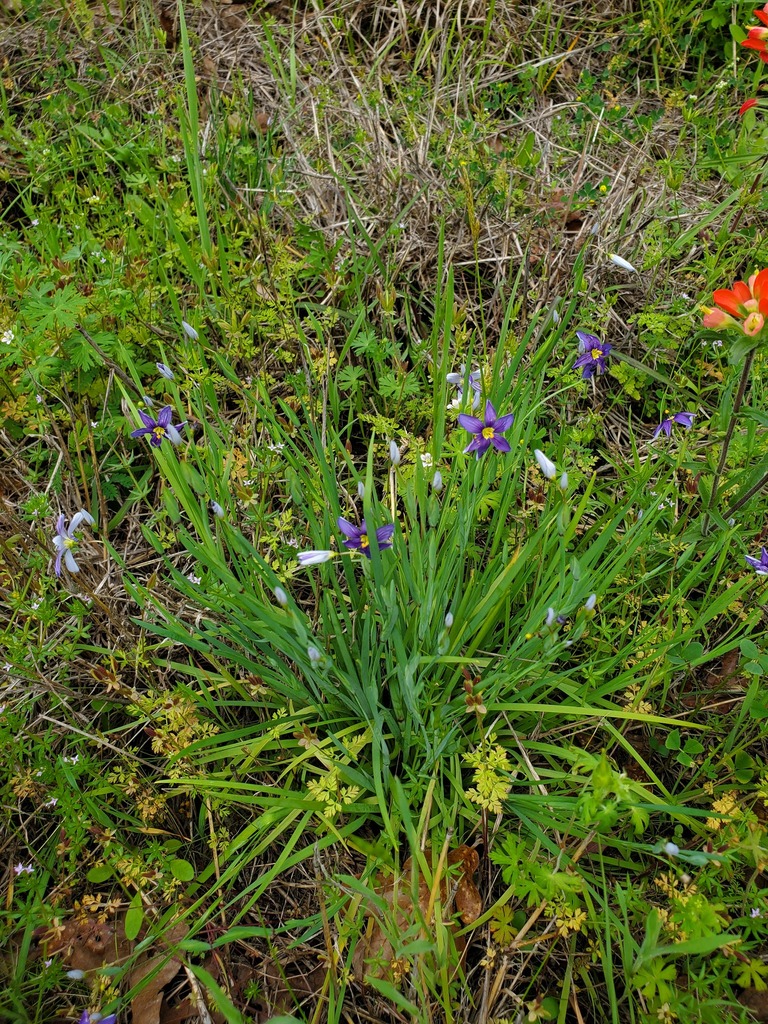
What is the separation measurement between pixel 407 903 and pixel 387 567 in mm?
874

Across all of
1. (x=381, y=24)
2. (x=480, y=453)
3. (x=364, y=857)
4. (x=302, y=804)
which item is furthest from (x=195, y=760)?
(x=381, y=24)

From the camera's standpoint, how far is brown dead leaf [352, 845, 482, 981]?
67.2 inches

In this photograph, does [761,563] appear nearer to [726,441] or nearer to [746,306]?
[726,441]

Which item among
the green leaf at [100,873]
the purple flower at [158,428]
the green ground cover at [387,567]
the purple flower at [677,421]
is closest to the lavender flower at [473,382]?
the green ground cover at [387,567]

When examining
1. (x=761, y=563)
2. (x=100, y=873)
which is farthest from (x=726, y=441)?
(x=100, y=873)

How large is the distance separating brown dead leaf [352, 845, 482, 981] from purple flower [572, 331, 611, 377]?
154 centimetres

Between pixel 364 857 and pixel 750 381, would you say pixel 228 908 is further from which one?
pixel 750 381

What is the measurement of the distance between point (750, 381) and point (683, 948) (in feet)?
6.55

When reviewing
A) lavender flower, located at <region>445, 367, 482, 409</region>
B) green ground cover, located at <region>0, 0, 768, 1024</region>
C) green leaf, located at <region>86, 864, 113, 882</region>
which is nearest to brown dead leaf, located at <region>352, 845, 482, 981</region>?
green ground cover, located at <region>0, 0, 768, 1024</region>

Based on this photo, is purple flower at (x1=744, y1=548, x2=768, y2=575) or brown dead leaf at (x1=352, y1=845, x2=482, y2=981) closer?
brown dead leaf at (x1=352, y1=845, x2=482, y2=981)

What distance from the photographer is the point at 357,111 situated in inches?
138

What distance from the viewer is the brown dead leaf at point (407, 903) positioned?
1.71 meters

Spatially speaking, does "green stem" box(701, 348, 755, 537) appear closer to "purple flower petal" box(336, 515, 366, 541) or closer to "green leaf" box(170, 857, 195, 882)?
"purple flower petal" box(336, 515, 366, 541)

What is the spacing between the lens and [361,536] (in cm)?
184
